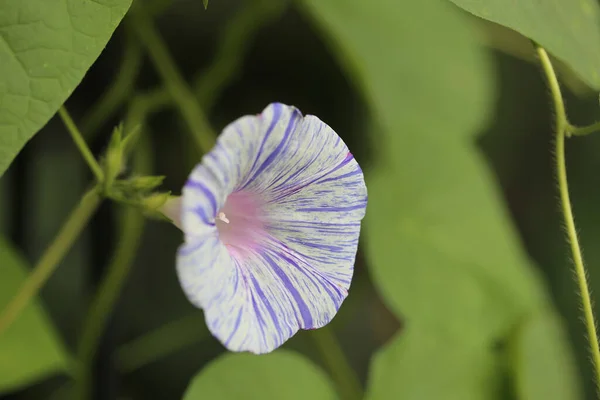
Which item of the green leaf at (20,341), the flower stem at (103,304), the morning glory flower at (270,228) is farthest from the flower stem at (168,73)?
the morning glory flower at (270,228)

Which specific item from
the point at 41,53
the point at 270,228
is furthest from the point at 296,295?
the point at 41,53

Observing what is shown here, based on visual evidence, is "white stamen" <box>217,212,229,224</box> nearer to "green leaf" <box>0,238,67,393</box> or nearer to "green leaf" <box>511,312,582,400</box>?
"green leaf" <box>0,238,67,393</box>

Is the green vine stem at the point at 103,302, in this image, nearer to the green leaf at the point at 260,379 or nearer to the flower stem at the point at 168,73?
the flower stem at the point at 168,73

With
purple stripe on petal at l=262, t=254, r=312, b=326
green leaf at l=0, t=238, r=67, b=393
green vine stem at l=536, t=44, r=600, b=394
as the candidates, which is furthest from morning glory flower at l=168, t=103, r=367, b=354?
green leaf at l=0, t=238, r=67, b=393

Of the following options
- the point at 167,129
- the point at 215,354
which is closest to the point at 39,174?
the point at 167,129

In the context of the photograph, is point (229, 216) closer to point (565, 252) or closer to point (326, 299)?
point (326, 299)

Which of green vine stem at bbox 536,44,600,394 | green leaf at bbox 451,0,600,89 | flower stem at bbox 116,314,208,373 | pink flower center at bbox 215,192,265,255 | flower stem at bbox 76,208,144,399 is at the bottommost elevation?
flower stem at bbox 116,314,208,373
